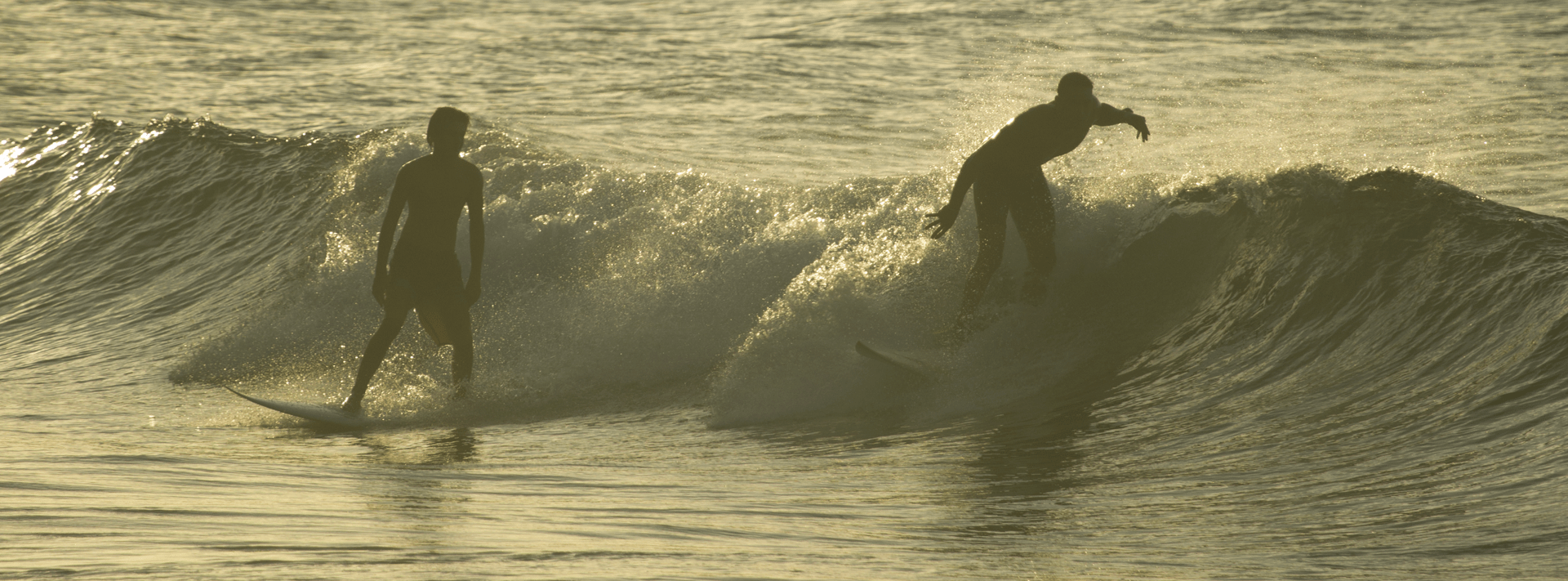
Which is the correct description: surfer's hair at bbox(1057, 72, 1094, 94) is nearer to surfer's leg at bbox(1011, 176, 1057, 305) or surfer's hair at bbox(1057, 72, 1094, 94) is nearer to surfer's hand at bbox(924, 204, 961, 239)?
surfer's leg at bbox(1011, 176, 1057, 305)

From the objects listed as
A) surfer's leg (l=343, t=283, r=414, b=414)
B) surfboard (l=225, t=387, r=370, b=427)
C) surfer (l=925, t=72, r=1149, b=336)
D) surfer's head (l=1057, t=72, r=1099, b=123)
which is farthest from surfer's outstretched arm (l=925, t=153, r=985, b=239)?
surfboard (l=225, t=387, r=370, b=427)

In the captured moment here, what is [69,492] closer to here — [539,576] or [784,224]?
[539,576]

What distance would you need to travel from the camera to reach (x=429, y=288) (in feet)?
21.2

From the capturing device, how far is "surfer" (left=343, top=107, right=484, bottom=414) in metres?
6.35

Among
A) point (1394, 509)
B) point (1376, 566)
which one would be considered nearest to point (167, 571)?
point (1376, 566)

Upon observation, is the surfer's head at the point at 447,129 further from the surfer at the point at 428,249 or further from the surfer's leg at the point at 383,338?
the surfer's leg at the point at 383,338

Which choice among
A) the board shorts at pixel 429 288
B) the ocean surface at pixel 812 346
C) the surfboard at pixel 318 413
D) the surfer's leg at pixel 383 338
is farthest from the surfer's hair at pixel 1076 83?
A: the surfboard at pixel 318 413

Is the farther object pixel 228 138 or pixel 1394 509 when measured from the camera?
pixel 228 138

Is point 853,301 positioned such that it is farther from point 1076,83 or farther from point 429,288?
point 429,288

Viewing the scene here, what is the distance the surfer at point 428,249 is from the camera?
20.8 feet

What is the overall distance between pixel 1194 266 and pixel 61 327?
8064 millimetres

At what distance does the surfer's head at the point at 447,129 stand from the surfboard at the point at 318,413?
141cm

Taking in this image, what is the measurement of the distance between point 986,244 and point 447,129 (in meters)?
2.92

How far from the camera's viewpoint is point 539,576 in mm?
2834
